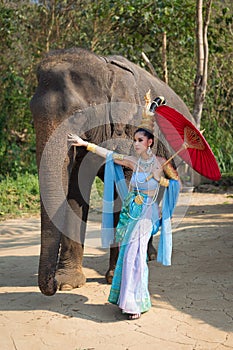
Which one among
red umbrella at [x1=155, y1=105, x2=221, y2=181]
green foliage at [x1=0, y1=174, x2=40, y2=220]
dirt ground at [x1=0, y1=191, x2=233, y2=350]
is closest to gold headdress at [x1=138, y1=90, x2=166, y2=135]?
red umbrella at [x1=155, y1=105, x2=221, y2=181]

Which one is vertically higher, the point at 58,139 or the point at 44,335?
the point at 58,139

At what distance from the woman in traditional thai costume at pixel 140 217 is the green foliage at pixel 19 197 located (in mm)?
5361

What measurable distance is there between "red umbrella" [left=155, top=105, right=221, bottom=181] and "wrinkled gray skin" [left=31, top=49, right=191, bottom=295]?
2.12 feet

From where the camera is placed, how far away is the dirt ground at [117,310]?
4246mm

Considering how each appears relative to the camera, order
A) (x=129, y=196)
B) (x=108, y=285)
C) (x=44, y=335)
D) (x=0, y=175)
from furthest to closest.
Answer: (x=0, y=175) < (x=108, y=285) < (x=129, y=196) < (x=44, y=335)

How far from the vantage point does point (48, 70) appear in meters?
5.21

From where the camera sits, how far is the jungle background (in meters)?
12.2

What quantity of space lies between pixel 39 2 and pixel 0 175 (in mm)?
4201

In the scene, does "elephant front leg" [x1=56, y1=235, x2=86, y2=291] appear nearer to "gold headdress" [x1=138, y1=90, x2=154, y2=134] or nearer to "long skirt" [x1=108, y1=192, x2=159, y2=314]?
"long skirt" [x1=108, y1=192, x2=159, y2=314]

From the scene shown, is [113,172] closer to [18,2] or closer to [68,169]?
[68,169]

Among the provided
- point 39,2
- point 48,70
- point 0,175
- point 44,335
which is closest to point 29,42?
point 39,2

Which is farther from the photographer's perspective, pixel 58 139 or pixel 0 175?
pixel 0 175

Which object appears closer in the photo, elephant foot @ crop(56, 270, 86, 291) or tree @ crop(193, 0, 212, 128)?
elephant foot @ crop(56, 270, 86, 291)

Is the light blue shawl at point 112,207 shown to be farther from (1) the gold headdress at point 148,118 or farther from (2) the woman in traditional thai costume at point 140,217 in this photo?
(1) the gold headdress at point 148,118
